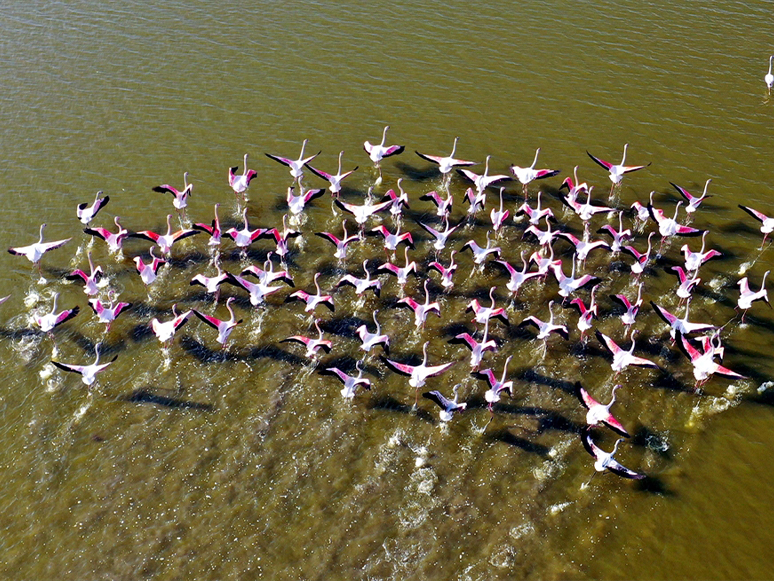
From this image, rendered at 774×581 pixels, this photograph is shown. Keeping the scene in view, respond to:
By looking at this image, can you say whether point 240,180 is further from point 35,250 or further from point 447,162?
point 447,162

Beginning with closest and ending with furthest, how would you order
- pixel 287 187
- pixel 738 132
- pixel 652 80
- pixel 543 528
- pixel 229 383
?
1. pixel 543 528
2. pixel 229 383
3. pixel 287 187
4. pixel 738 132
5. pixel 652 80

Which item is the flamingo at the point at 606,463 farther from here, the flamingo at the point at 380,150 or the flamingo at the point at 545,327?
the flamingo at the point at 380,150

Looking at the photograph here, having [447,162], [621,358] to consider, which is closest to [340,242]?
[447,162]

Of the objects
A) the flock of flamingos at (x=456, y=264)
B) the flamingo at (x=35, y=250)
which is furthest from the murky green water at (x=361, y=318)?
the flamingo at (x=35, y=250)

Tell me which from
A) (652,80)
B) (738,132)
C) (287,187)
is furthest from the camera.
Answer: (652,80)

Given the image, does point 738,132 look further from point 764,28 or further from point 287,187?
point 287,187

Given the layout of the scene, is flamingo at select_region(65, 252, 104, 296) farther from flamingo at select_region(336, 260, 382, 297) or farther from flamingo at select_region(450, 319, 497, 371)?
flamingo at select_region(450, 319, 497, 371)

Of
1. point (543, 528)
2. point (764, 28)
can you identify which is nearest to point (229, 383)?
point (543, 528)
